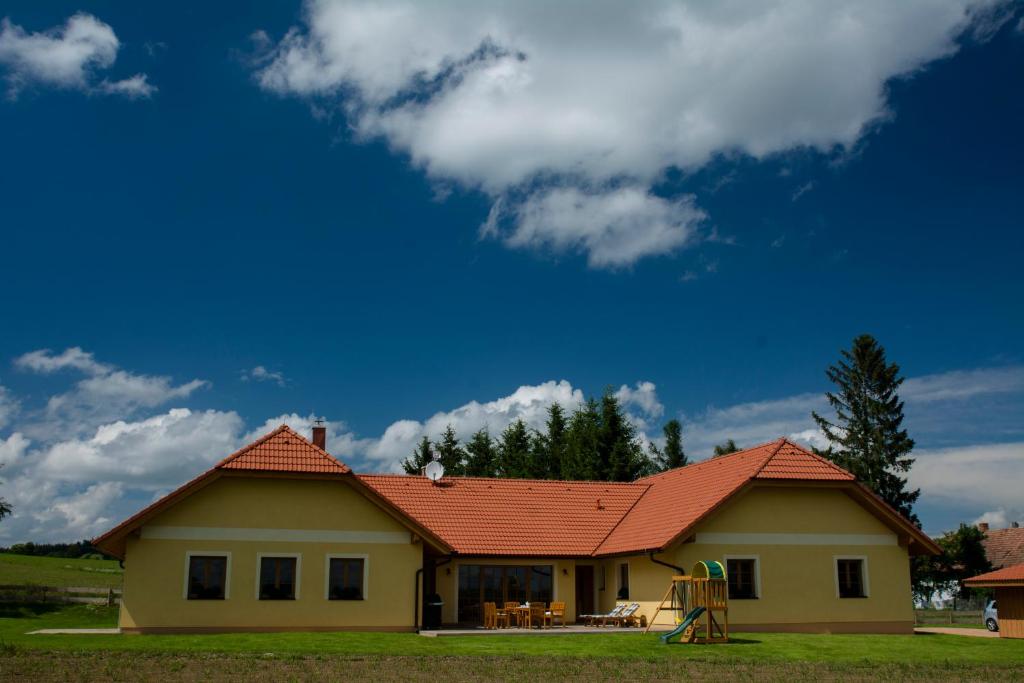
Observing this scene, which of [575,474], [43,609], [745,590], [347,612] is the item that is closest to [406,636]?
[347,612]

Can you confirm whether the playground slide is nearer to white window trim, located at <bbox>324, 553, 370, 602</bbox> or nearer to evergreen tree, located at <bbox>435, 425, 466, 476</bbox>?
white window trim, located at <bbox>324, 553, 370, 602</bbox>

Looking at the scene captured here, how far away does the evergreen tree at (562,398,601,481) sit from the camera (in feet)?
167

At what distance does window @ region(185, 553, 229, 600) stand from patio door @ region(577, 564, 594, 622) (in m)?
11.8

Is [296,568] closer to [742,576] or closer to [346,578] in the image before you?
[346,578]

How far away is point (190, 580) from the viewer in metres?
25.4

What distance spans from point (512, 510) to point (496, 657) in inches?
508

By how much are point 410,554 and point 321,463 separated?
11.9 feet

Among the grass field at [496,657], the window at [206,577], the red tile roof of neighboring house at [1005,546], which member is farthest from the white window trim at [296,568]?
the red tile roof of neighboring house at [1005,546]

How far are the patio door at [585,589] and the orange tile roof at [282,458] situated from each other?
9654 millimetres

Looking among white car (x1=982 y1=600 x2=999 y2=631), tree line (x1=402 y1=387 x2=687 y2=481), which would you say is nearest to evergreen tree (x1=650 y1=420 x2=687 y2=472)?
tree line (x1=402 y1=387 x2=687 y2=481)

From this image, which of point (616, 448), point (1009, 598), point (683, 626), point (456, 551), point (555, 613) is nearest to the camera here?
point (683, 626)

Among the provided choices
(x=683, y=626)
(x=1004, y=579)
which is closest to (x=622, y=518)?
(x=683, y=626)

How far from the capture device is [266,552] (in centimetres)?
2603

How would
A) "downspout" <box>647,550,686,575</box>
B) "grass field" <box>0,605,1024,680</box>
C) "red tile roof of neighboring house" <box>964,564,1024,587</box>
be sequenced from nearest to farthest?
"grass field" <box>0,605,1024,680</box>
"downspout" <box>647,550,686,575</box>
"red tile roof of neighboring house" <box>964,564,1024,587</box>
